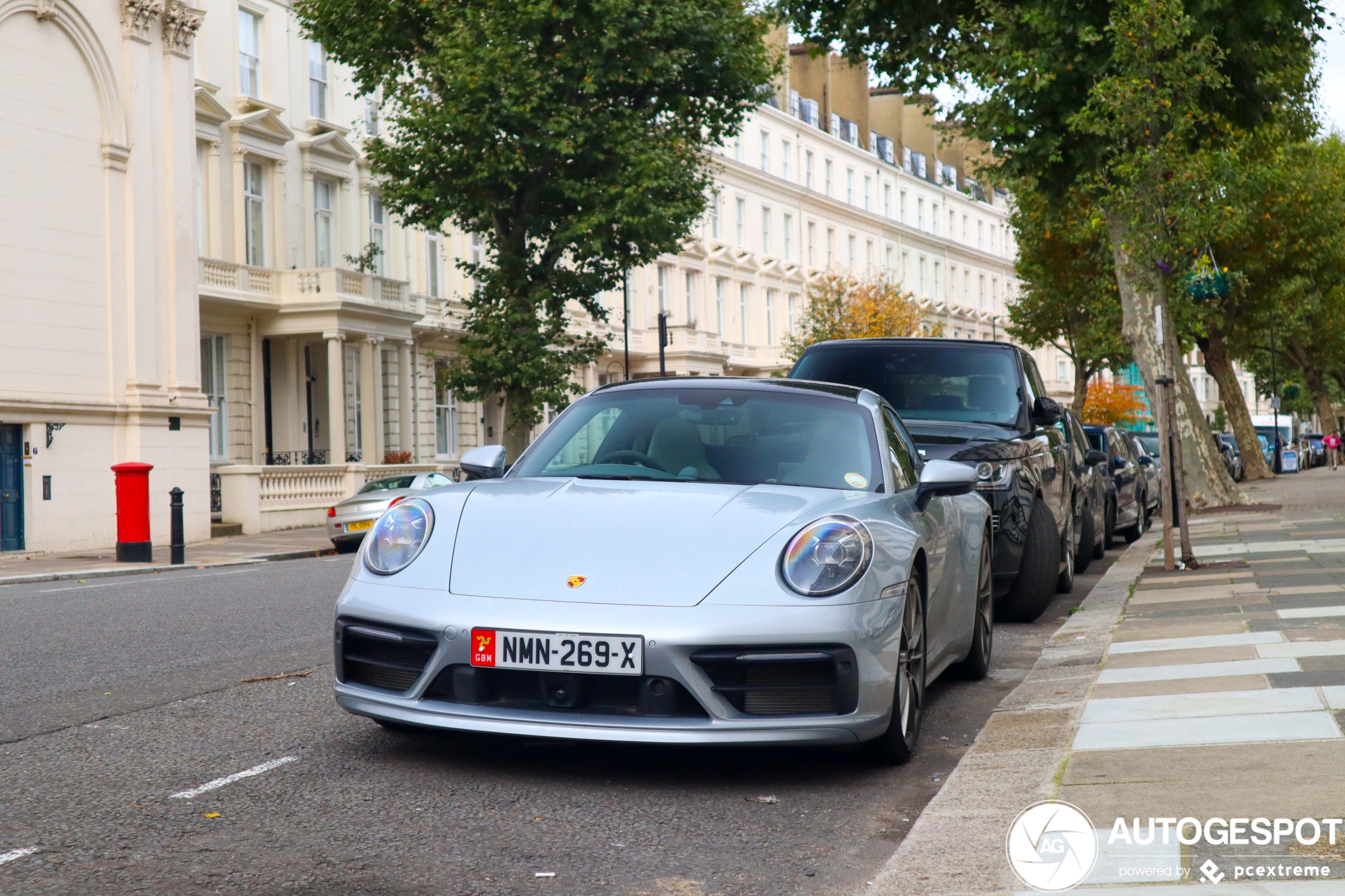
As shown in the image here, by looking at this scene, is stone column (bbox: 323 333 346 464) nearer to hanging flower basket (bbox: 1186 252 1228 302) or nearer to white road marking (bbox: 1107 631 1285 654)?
hanging flower basket (bbox: 1186 252 1228 302)

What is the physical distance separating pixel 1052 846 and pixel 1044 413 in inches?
281

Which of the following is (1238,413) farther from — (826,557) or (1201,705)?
(826,557)

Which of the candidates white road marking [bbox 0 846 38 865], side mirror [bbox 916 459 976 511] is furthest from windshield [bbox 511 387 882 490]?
white road marking [bbox 0 846 38 865]

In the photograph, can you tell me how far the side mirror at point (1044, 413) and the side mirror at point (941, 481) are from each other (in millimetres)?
4766

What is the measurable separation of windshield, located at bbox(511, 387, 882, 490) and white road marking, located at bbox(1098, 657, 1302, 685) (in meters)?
1.71

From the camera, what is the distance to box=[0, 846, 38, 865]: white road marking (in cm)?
393

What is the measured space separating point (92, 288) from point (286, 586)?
536 inches

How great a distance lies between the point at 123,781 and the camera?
4.97 m

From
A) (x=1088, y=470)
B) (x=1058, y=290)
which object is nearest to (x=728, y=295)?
(x=1058, y=290)

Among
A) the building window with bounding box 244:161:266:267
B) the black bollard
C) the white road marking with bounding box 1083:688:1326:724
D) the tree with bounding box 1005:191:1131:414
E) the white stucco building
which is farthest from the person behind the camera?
the tree with bounding box 1005:191:1131:414

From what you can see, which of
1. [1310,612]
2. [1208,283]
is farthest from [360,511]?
[1310,612]

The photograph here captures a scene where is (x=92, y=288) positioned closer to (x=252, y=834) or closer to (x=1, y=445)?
(x=1, y=445)

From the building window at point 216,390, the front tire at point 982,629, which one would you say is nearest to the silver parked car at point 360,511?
the building window at point 216,390
